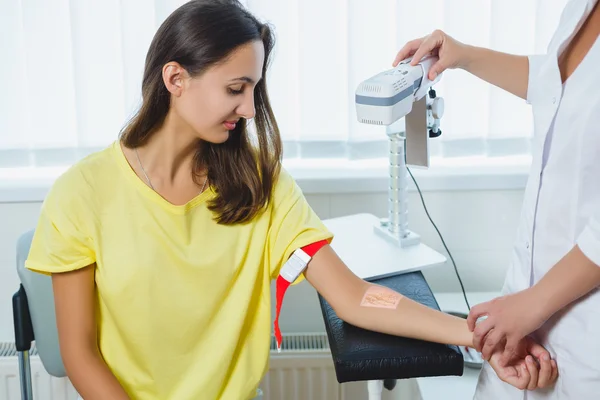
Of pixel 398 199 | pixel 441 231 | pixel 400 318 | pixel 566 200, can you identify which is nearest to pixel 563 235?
pixel 566 200

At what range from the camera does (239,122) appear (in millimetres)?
1463

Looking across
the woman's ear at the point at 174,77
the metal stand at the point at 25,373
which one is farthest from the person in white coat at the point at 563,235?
the metal stand at the point at 25,373

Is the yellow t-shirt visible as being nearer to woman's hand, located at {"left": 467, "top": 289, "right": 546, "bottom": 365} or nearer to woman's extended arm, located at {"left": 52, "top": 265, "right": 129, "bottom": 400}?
woman's extended arm, located at {"left": 52, "top": 265, "right": 129, "bottom": 400}

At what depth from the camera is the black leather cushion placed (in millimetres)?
1199

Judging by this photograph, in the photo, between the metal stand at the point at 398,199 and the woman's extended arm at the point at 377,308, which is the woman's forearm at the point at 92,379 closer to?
the woman's extended arm at the point at 377,308

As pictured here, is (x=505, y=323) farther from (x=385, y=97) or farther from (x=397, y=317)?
(x=385, y=97)

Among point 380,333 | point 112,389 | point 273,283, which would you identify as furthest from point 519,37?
point 112,389

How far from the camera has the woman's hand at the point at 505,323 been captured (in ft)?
3.84

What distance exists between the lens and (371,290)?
1391 millimetres

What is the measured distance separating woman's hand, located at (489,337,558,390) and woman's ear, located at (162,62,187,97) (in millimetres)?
704

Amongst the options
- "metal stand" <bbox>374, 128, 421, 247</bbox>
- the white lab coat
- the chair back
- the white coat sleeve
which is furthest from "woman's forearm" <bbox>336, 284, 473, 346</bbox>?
the chair back

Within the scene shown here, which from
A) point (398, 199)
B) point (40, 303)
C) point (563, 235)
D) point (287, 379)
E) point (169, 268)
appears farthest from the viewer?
point (287, 379)

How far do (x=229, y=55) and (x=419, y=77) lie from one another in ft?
1.12

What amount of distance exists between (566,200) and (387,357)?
1.20 feet
